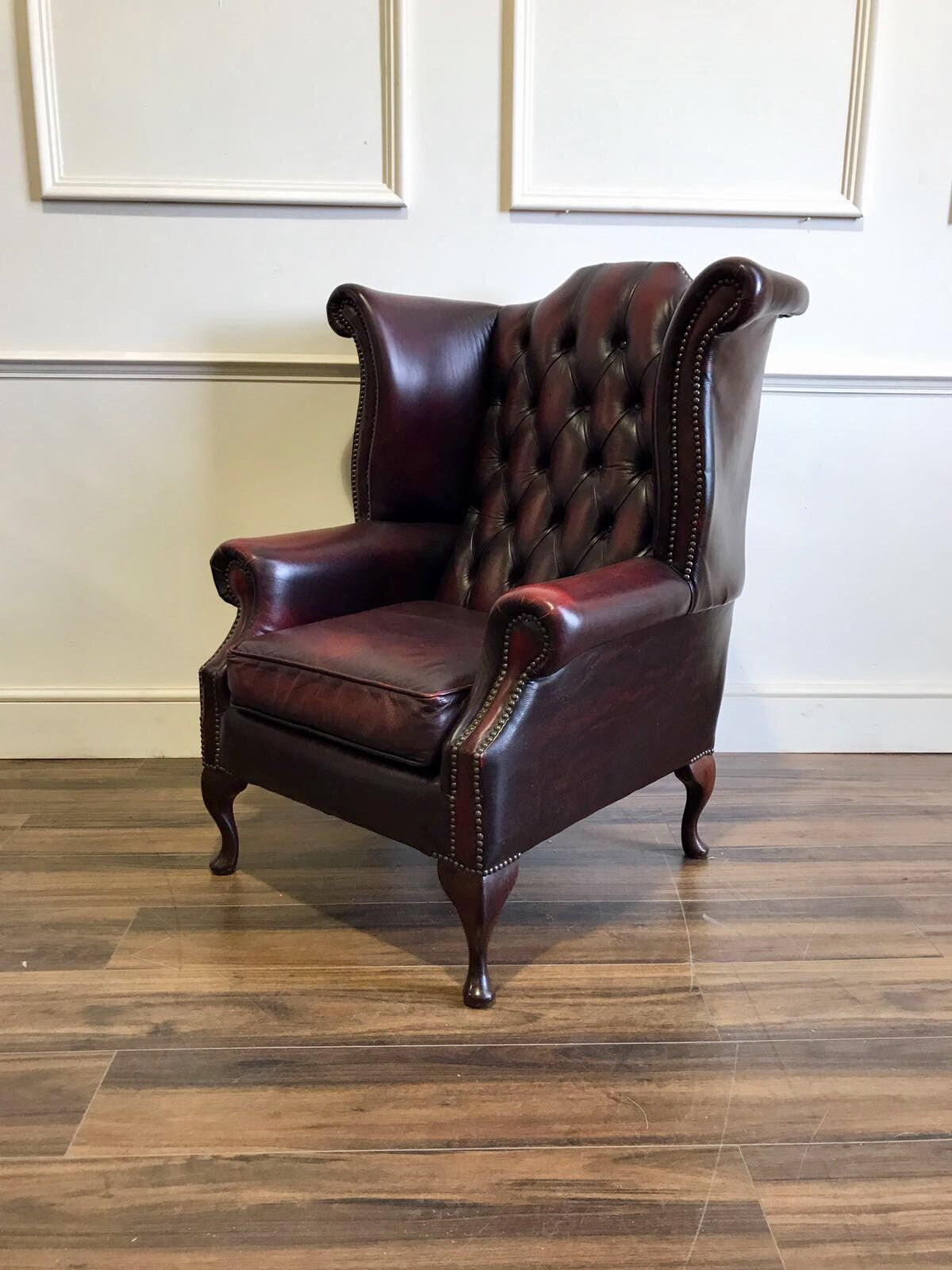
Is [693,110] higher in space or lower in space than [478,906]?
higher

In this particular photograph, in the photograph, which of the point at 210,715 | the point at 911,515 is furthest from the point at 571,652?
the point at 911,515

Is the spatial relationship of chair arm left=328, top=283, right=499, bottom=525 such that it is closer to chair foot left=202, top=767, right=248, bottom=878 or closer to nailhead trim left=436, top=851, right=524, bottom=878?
chair foot left=202, top=767, right=248, bottom=878

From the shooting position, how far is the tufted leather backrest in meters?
1.94

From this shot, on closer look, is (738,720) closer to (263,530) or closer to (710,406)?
(710,406)

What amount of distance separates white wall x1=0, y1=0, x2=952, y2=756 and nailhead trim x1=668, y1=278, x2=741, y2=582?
2.79 feet

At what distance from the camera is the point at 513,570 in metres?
2.12

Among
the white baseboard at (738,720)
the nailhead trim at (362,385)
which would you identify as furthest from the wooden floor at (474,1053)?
the nailhead trim at (362,385)

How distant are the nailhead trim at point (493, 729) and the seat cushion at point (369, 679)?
6cm

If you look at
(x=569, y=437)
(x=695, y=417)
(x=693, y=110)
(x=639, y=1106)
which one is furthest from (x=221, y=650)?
(x=693, y=110)

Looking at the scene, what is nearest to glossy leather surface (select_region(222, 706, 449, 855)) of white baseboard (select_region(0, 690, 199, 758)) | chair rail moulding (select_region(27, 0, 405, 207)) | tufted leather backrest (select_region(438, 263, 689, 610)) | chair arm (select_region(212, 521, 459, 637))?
chair arm (select_region(212, 521, 459, 637))

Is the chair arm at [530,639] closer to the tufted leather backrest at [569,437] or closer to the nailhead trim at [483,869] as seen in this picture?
the nailhead trim at [483,869]

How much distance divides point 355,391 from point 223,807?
110 cm

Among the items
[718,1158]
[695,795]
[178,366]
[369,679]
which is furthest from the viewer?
[178,366]

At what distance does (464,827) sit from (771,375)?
1510 mm
